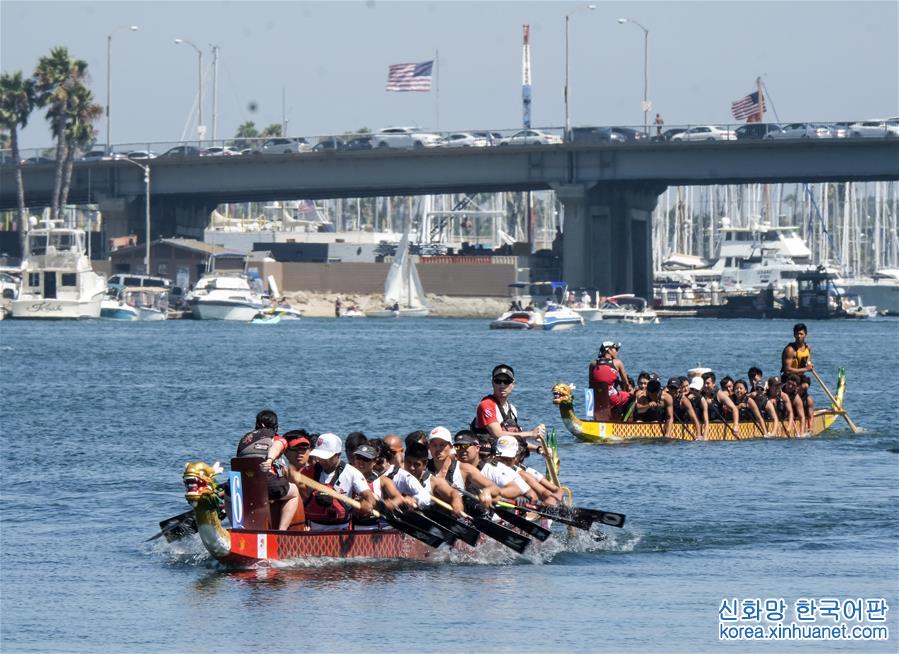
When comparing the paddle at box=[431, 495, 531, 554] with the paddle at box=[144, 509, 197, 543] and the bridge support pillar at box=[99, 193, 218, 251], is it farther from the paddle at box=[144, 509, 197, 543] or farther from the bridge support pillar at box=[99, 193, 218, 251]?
the bridge support pillar at box=[99, 193, 218, 251]

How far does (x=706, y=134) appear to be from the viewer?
308ft

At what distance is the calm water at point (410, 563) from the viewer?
57.3 ft

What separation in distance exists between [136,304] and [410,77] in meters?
26.7

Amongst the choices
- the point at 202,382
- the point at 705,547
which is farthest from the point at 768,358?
the point at 705,547

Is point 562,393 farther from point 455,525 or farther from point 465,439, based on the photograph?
point 455,525

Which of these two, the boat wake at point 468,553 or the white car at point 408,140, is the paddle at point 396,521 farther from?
the white car at point 408,140

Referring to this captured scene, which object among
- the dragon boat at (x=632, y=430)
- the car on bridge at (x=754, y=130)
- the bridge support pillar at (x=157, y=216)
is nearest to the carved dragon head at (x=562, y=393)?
the dragon boat at (x=632, y=430)

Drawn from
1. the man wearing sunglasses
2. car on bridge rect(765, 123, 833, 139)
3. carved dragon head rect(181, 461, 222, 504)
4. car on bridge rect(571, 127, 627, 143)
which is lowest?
carved dragon head rect(181, 461, 222, 504)

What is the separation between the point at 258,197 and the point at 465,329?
53.5ft

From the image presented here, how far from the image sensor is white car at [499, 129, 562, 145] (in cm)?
9962

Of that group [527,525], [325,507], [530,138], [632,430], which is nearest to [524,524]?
[527,525]

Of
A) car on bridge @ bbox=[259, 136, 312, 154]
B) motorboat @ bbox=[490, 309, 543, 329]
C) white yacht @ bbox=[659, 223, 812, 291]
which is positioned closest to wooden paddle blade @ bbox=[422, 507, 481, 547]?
car on bridge @ bbox=[259, 136, 312, 154]

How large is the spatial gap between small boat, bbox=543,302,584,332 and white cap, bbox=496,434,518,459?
8336 cm

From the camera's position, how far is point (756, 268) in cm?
12531
